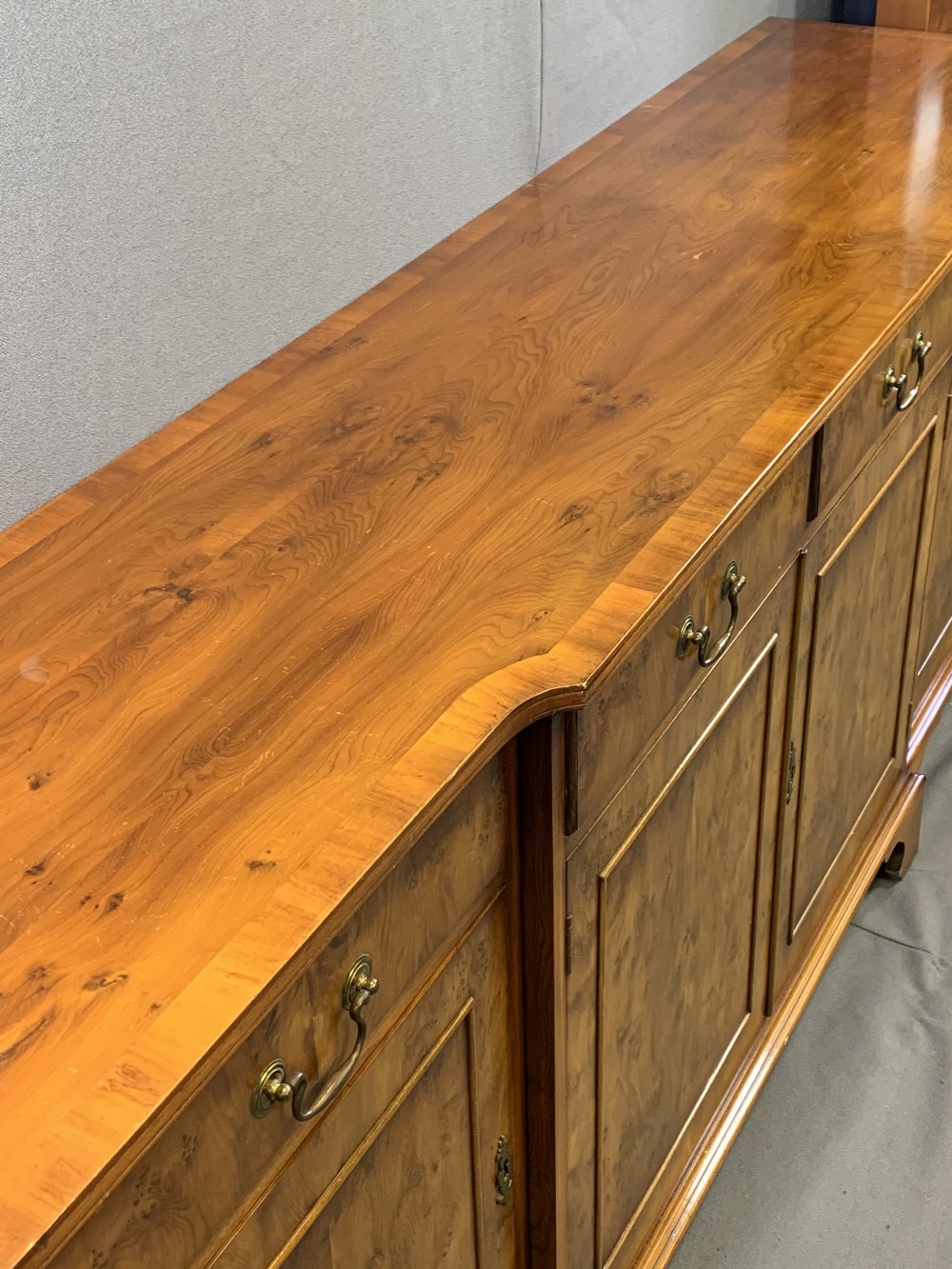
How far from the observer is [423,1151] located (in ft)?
3.36

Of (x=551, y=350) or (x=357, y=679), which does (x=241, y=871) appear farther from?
(x=551, y=350)

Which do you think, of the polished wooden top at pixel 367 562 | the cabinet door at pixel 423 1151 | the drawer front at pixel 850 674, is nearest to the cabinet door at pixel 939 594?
the drawer front at pixel 850 674

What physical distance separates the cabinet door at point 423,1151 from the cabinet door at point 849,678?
583 mm

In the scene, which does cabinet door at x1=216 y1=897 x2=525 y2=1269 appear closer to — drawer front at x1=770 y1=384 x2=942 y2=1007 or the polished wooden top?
the polished wooden top

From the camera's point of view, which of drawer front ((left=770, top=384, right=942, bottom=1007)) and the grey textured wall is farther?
drawer front ((left=770, top=384, right=942, bottom=1007))

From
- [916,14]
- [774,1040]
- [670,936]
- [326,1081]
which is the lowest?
[774,1040]

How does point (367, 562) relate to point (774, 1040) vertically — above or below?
above

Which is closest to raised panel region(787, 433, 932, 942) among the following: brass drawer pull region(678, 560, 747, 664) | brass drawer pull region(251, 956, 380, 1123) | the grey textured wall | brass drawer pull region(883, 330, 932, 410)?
brass drawer pull region(883, 330, 932, 410)

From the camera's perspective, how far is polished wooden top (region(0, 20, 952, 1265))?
761 millimetres

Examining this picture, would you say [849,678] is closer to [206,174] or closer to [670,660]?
[670,660]

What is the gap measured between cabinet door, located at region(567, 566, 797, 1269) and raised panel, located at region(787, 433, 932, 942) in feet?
0.32

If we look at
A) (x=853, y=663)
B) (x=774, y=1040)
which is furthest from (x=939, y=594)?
(x=774, y=1040)

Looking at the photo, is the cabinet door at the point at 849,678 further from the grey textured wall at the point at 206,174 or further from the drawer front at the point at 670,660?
the grey textured wall at the point at 206,174

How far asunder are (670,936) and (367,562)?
0.49 metres
